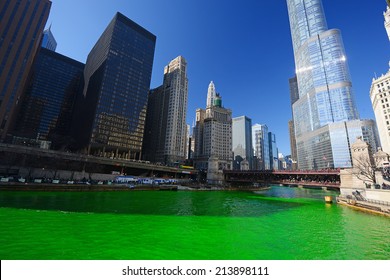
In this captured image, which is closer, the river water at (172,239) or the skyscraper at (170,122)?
the river water at (172,239)

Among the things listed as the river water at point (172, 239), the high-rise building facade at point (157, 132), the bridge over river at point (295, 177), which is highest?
the high-rise building facade at point (157, 132)

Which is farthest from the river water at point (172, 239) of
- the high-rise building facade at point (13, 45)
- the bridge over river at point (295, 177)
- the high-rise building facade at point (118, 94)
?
the high-rise building facade at point (118, 94)

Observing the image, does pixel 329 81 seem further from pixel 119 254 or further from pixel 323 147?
pixel 119 254

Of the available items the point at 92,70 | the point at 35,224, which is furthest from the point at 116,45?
the point at 35,224

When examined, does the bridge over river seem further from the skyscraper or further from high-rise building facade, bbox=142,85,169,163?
high-rise building facade, bbox=142,85,169,163

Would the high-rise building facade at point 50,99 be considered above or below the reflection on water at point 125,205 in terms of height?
above

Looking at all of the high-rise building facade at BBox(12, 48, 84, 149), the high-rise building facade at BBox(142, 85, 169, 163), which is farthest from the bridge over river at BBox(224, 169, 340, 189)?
the high-rise building facade at BBox(12, 48, 84, 149)

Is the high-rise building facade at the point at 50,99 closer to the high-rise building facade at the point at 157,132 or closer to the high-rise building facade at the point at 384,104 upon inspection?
the high-rise building facade at the point at 157,132
